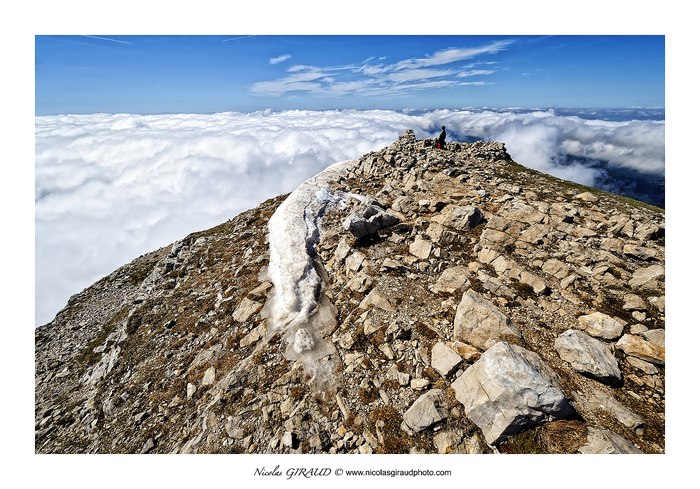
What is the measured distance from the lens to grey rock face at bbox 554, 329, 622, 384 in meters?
8.64

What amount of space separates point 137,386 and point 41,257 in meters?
7.62

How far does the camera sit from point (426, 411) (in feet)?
28.7

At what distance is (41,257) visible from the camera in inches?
439

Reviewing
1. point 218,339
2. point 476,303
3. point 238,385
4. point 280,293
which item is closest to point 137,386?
point 218,339

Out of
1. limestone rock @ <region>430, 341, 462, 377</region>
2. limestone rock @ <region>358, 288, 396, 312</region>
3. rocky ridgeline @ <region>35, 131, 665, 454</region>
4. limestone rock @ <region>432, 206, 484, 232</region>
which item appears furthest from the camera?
limestone rock @ <region>432, 206, 484, 232</region>

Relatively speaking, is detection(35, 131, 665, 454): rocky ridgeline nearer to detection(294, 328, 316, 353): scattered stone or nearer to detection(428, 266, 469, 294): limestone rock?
detection(428, 266, 469, 294): limestone rock

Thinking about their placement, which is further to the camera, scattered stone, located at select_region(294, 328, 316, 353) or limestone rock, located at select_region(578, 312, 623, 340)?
scattered stone, located at select_region(294, 328, 316, 353)

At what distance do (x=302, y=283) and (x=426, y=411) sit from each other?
31.4 ft

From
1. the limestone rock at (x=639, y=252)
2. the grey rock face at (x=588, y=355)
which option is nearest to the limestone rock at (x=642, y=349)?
the grey rock face at (x=588, y=355)

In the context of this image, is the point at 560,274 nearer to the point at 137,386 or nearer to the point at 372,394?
the point at 372,394
